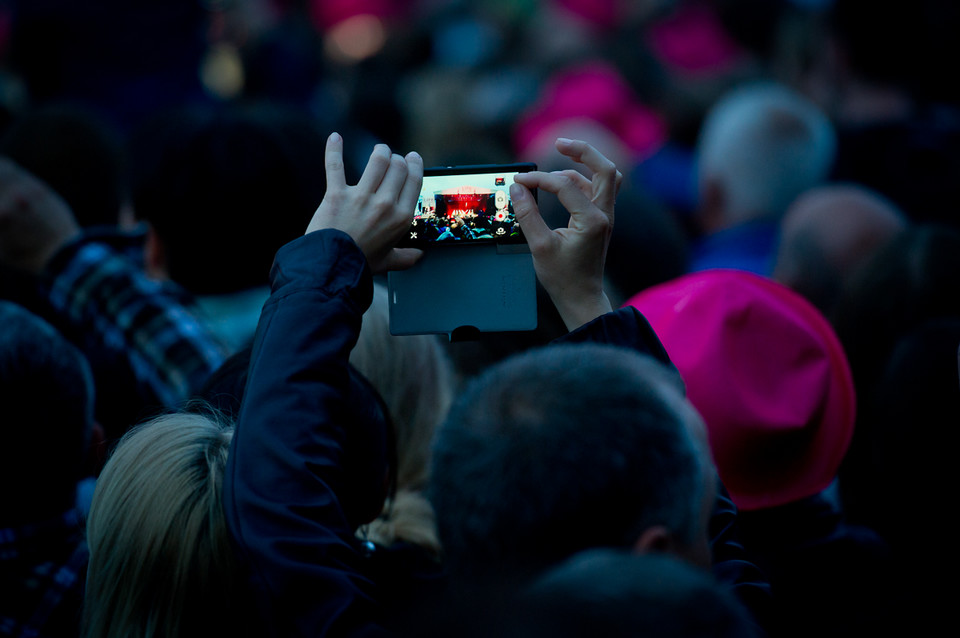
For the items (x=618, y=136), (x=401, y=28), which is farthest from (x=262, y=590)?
(x=401, y=28)

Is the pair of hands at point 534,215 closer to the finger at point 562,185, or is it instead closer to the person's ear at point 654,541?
the finger at point 562,185

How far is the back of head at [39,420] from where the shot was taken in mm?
1606

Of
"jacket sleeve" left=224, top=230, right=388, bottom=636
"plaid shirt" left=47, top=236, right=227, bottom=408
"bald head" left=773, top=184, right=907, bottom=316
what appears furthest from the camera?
"bald head" left=773, top=184, right=907, bottom=316

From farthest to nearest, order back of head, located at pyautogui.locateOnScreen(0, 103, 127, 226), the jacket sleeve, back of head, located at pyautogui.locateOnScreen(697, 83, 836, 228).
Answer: back of head, located at pyautogui.locateOnScreen(697, 83, 836, 228)
back of head, located at pyautogui.locateOnScreen(0, 103, 127, 226)
the jacket sleeve

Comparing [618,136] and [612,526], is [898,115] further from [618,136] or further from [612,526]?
[612,526]

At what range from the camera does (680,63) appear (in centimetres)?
672

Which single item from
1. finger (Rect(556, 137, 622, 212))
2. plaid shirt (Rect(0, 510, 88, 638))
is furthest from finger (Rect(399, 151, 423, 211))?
plaid shirt (Rect(0, 510, 88, 638))

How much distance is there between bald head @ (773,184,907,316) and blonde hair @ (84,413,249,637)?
194 centimetres

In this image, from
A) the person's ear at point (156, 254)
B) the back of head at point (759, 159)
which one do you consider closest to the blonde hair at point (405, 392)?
the person's ear at point (156, 254)

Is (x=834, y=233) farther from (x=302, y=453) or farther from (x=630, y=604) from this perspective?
(x=630, y=604)

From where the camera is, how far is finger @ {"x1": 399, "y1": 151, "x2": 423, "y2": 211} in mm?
1332

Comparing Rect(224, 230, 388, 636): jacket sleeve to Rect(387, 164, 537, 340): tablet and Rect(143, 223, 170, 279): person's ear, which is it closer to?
Rect(387, 164, 537, 340): tablet

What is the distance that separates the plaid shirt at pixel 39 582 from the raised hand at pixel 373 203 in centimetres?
82

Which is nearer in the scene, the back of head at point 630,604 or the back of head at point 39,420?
the back of head at point 630,604
